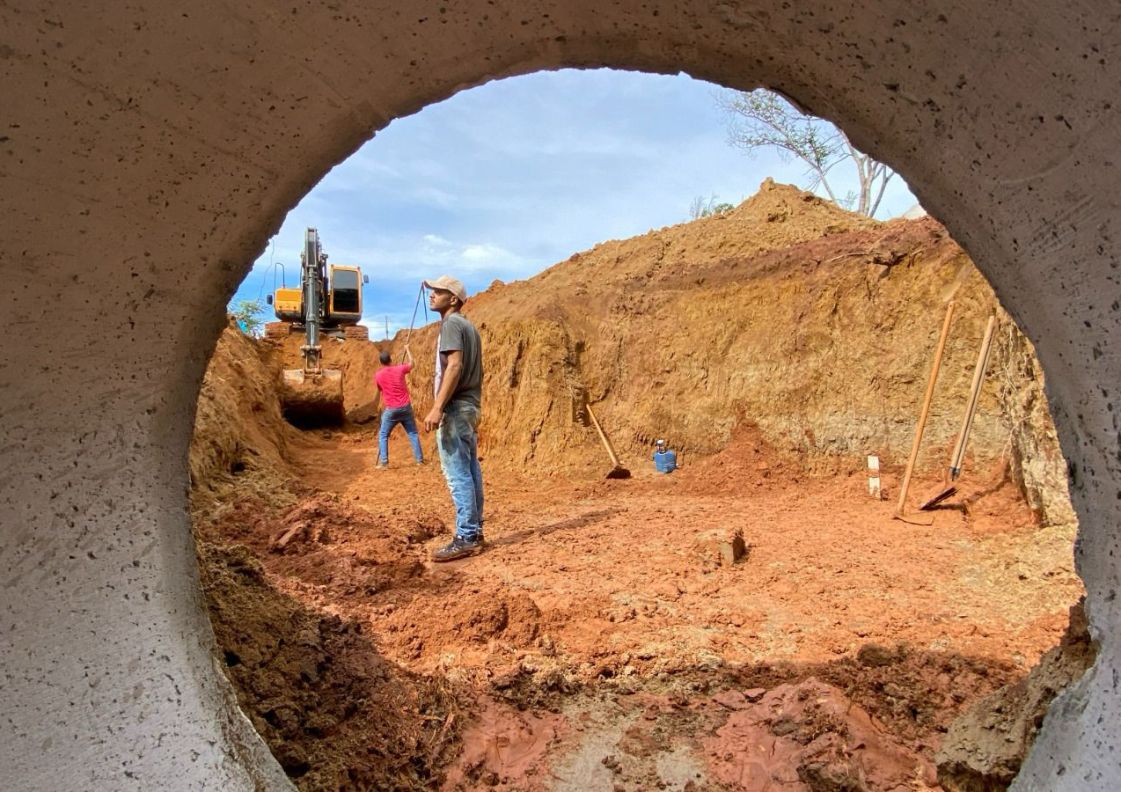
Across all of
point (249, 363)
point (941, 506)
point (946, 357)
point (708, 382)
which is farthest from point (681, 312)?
point (249, 363)

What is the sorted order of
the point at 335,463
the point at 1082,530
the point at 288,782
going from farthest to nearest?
1. the point at 335,463
2. the point at 288,782
3. the point at 1082,530

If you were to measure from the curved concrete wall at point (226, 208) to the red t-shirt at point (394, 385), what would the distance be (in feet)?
25.7

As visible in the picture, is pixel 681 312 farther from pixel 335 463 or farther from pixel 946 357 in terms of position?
pixel 335 463

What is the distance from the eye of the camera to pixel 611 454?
9430 millimetres

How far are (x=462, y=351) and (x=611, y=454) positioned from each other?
506 cm

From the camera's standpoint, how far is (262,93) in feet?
4.42

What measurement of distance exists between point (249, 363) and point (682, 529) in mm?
8242

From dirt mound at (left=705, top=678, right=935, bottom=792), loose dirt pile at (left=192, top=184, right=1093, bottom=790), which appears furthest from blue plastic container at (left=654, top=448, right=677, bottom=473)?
dirt mound at (left=705, top=678, right=935, bottom=792)

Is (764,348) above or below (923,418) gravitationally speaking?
above

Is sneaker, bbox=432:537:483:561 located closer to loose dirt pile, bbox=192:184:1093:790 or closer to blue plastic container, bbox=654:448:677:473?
loose dirt pile, bbox=192:184:1093:790

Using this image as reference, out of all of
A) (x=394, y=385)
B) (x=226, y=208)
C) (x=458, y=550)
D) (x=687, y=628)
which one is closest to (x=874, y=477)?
(x=687, y=628)

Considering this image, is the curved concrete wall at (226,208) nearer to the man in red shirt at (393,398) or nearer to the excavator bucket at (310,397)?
the man in red shirt at (393,398)

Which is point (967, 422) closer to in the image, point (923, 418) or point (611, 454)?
point (923, 418)

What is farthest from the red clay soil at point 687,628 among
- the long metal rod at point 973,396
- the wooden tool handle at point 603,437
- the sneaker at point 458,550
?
the wooden tool handle at point 603,437
